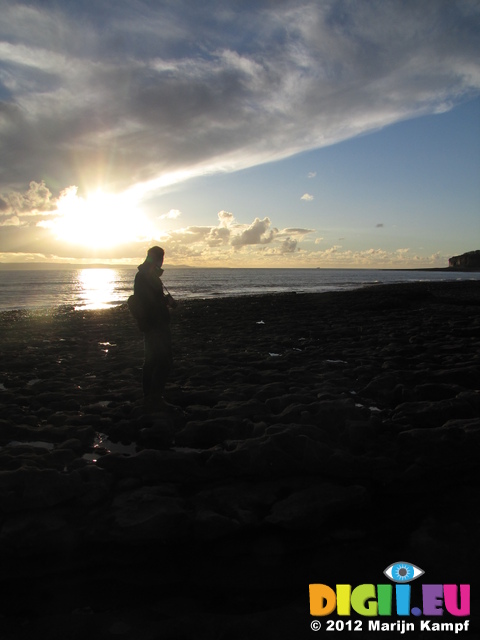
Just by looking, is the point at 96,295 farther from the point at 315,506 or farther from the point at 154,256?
the point at 315,506

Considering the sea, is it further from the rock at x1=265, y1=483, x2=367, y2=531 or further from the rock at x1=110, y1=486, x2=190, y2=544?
the rock at x1=265, y1=483, x2=367, y2=531

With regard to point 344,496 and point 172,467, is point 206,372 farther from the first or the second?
point 344,496

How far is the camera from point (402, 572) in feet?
12.9

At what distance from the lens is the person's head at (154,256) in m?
8.20

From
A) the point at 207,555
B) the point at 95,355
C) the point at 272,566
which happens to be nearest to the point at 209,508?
the point at 207,555

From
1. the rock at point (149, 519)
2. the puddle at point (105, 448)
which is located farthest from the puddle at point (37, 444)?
the rock at point (149, 519)

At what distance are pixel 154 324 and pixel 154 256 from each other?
1.35 meters

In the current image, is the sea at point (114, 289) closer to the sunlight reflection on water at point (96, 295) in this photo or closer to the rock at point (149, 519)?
the sunlight reflection on water at point (96, 295)

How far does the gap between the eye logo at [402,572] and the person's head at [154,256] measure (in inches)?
245

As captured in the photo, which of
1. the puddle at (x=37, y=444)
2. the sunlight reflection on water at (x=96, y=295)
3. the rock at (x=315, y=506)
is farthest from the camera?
the sunlight reflection on water at (x=96, y=295)

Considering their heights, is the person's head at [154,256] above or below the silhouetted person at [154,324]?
above

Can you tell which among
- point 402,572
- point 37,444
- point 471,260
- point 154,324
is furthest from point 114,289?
point 471,260

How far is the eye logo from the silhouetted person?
5.31 meters

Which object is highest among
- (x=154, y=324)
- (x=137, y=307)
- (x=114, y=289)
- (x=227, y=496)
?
(x=114, y=289)
